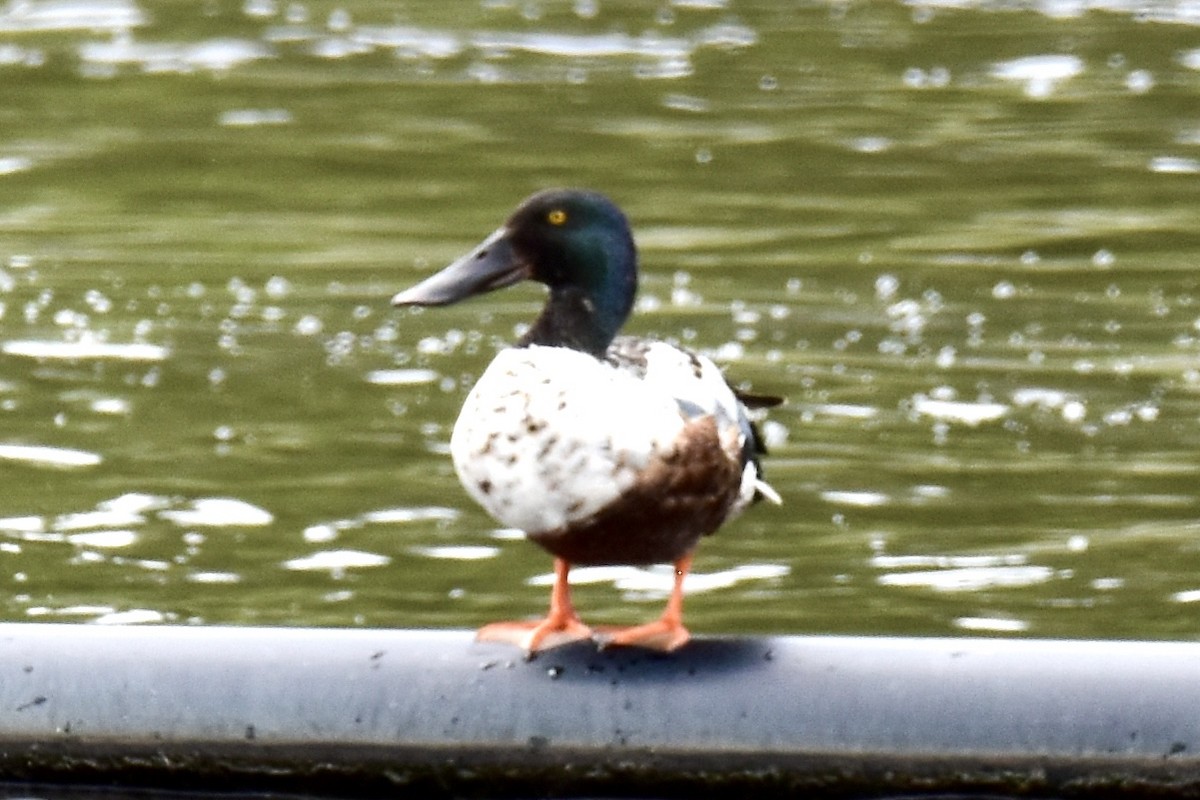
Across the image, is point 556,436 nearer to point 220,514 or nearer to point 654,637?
point 654,637

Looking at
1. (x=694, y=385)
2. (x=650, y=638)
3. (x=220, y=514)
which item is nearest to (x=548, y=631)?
(x=650, y=638)

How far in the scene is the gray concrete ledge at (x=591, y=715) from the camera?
11.8 ft

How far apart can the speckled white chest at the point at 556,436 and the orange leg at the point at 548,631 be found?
0.49 feet

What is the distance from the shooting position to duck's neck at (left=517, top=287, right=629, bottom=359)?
13.2 ft

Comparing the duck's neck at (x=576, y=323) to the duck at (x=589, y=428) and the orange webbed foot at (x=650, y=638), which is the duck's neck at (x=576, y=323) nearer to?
the duck at (x=589, y=428)

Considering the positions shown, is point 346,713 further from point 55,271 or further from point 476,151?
point 476,151

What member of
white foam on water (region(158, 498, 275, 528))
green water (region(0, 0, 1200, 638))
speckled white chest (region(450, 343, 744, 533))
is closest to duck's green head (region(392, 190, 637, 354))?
speckled white chest (region(450, 343, 744, 533))

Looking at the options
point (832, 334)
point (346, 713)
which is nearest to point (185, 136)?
point (832, 334)

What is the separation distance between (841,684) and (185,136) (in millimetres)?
8934

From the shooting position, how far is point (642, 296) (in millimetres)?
9148

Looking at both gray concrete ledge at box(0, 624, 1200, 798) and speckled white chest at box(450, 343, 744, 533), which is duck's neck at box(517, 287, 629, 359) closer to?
speckled white chest at box(450, 343, 744, 533)

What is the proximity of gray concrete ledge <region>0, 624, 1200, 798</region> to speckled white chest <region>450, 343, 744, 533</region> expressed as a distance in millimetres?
211

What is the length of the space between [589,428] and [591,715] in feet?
1.29

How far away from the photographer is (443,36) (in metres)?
14.6
